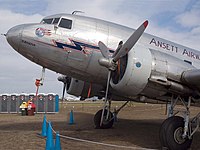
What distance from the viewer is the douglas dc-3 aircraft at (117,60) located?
27.8 feet

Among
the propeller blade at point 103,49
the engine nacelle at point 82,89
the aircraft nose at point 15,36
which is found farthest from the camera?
the engine nacelle at point 82,89

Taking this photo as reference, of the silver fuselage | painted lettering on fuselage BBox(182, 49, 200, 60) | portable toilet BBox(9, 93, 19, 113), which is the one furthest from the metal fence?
painted lettering on fuselage BBox(182, 49, 200, 60)

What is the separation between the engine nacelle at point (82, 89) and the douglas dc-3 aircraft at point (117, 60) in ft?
9.68

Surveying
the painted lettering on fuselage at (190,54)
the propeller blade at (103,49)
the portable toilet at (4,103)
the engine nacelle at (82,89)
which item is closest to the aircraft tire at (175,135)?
the propeller blade at (103,49)

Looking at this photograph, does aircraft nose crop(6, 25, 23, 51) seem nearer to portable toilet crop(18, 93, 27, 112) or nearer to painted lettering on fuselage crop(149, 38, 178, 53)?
painted lettering on fuselage crop(149, 38, 178, 53)

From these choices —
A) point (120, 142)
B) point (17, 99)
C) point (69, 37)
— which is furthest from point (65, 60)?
point (17, 99)

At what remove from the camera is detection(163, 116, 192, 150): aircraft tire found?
8.43m

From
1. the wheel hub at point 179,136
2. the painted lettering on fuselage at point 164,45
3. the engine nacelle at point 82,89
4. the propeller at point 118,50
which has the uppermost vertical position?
the painted lettering on fuselage at point 164,45

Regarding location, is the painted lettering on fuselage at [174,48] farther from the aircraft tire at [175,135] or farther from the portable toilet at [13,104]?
the portable toilet at [13,104]

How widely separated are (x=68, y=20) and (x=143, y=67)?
3.30 metres

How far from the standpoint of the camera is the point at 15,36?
927 centimetres

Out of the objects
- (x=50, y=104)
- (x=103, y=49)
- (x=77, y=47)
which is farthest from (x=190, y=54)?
(x=50, y=104)

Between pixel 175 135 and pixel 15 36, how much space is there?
585 cm

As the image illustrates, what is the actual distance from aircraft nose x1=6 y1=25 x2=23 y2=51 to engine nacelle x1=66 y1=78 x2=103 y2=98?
4.57 metres
